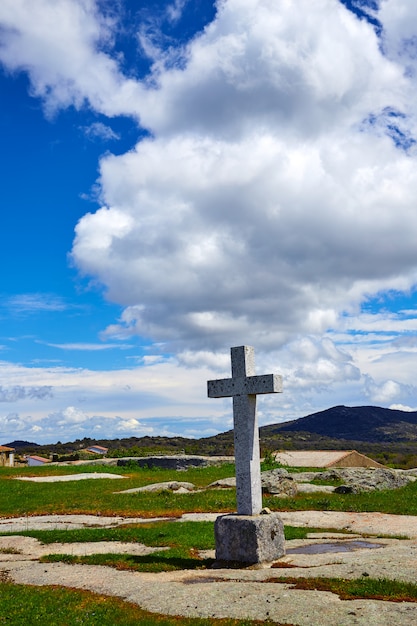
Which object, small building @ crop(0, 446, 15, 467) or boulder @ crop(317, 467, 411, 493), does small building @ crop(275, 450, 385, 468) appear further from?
small building @ crop(0, 446, 15, 467)

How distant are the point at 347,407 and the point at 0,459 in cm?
11532

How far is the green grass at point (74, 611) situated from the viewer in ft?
29.0

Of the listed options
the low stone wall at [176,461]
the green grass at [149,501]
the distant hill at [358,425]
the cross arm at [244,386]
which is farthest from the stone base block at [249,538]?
the distant hill at [358,425]

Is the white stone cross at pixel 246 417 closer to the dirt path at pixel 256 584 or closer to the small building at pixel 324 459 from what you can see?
the dirt path at pixel 256 584

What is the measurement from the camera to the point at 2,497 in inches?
1050

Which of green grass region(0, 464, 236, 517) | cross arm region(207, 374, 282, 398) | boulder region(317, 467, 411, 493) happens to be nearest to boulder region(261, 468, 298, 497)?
green grass region(0, 464, 236, 517)

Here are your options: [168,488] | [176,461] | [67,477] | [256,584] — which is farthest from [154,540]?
[176,461]

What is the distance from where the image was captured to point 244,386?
44.2 ft

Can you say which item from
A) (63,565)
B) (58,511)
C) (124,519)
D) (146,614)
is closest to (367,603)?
(146,614)

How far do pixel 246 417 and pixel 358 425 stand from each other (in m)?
136

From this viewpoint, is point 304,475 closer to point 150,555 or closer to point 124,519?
point 124,519

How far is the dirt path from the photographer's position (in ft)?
28.4

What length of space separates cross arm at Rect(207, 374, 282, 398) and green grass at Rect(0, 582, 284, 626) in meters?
4.91

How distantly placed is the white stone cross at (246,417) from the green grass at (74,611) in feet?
12.5
